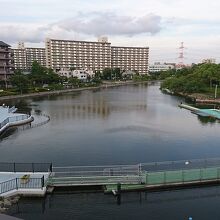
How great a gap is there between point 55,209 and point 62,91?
45109 millimetres

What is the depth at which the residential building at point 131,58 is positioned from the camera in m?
114

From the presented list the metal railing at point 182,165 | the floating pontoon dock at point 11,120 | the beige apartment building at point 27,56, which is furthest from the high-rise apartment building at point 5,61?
the beige apartment building at point 27,56

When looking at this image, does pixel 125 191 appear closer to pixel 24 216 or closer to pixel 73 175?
pixel 73 175

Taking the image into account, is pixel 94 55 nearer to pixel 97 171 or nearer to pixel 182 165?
pixel 182 165

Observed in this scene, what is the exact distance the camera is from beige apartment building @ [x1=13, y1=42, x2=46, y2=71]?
10656cm

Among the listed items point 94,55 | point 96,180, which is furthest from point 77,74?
point 96,180

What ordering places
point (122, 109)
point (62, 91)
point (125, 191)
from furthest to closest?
point (62, 91), point (122, 109), point (125, 191)

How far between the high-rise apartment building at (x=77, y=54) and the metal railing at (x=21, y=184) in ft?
287

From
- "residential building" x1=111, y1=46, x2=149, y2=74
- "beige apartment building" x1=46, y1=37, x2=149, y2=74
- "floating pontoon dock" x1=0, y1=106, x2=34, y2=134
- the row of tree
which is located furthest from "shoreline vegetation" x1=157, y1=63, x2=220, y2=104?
"residential building" x1=111, y1=46, x2=149, y2=74

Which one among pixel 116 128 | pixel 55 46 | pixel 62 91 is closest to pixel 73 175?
pixel 116 128

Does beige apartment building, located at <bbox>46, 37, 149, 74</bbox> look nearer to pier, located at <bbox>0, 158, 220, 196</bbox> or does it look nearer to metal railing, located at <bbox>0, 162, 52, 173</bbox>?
metal railing, located at <bbox>0, 162, 52, 173</bbox>

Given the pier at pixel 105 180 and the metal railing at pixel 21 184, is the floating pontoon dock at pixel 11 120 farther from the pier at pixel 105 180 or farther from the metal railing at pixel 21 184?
the metal railing at pixel 21 184

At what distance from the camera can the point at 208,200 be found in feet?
35.2

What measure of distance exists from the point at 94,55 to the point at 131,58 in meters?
19.5
